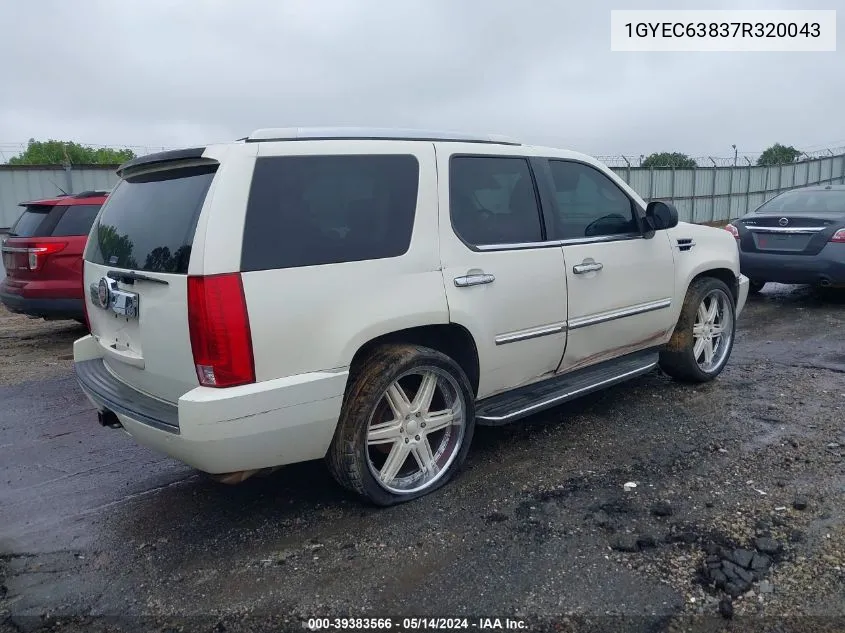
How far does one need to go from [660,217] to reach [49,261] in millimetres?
6109

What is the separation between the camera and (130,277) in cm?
322

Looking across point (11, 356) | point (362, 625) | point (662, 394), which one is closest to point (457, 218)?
point (362, 625)

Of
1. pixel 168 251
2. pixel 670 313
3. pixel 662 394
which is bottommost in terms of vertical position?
pixel 662 394

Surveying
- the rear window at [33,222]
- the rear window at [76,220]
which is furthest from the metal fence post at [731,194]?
the rear window at [33,222]

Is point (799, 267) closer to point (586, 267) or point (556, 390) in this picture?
point (586, 267)

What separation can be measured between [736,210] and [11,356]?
24405 millimetres

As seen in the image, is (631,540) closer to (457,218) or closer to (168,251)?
(457,218)

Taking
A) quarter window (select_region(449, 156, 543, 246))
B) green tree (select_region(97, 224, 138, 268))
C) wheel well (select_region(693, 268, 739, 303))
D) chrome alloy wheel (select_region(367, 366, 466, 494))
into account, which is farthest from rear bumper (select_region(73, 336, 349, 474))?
wheel well (select_region(693, 268, 739, 303))

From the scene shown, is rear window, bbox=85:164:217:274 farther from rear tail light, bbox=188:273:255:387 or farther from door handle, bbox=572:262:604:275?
door handle, bbox=572:262:604:275

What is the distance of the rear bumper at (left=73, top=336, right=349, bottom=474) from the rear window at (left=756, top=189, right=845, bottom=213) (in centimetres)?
818

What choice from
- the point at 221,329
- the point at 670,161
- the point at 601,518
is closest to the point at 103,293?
the point at 221,329

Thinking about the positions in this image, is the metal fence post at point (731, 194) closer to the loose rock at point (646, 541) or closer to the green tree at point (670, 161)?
the green tree at point (670, 161)

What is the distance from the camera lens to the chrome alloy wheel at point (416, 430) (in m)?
3.40

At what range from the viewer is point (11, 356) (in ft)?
23.8
